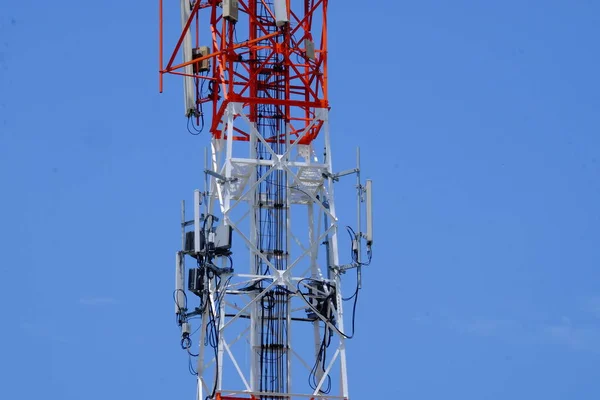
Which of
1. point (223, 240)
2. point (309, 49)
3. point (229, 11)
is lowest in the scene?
point (223, 240)

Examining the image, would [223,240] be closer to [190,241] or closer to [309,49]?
[190,241]

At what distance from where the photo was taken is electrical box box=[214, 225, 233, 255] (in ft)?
243

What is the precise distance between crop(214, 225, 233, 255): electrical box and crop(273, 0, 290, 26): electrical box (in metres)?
8.19

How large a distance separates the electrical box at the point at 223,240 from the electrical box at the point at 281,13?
8190 mm

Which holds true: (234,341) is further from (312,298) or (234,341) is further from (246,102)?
(246,102)

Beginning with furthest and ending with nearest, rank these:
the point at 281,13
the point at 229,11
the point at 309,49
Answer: the point at 309,49 → the point at 229,11 → the point at 281,13

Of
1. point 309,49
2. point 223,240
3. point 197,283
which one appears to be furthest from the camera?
point 309,49

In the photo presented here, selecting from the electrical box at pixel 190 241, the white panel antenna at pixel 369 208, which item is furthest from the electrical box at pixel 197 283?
the white panel antenna at pixel 369 208

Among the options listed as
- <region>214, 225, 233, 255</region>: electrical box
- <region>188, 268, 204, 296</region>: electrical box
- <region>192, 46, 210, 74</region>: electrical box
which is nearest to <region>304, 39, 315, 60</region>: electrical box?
<region>192, 46, 210, 74</region>: electrical box

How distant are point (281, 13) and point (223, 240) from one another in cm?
908

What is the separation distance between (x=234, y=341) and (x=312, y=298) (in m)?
3.80

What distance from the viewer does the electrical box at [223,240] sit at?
74188 mm

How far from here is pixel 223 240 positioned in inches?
2923

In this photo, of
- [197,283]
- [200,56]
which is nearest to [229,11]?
[200,56]
